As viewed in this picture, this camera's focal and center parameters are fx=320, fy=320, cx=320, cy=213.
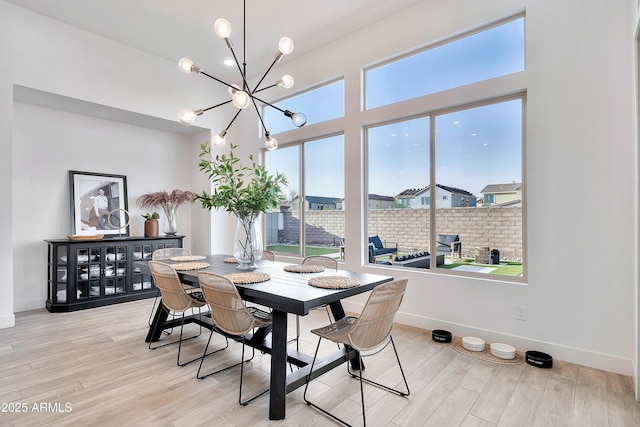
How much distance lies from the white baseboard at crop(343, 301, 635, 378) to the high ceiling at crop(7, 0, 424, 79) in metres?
3.58

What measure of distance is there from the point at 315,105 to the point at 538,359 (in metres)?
4.02

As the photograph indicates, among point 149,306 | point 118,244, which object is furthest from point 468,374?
point 118,244

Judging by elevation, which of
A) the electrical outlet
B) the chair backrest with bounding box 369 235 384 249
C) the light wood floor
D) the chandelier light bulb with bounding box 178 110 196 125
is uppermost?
the chandelier light bulb with bounding box 178 110 196 125

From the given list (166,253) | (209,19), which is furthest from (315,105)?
(166,253)

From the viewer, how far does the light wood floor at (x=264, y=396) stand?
6.48 feet

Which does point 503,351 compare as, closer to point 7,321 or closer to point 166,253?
point 166,253

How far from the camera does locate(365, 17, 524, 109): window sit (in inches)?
124

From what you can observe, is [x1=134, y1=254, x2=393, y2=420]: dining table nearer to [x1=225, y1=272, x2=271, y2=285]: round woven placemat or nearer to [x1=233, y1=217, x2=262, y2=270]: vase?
[x1=225, y1=272, x2=271, y2=285]: round woven placemat

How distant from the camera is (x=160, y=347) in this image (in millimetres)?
3086

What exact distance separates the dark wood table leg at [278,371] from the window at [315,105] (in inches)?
125

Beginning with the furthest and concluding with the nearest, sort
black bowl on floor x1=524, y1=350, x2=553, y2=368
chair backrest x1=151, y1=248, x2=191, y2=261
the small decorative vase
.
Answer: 1. the small decorative vase
2. chair backrest x1=151, y1=248, x2=191, y2=261
3. black bowl on floor x1=524, y1=350, x2=553, y2=368

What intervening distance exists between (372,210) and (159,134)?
4033 millimetres

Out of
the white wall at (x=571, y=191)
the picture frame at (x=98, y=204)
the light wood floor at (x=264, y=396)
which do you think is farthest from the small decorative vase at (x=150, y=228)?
the white wall at (x=571, y=191)

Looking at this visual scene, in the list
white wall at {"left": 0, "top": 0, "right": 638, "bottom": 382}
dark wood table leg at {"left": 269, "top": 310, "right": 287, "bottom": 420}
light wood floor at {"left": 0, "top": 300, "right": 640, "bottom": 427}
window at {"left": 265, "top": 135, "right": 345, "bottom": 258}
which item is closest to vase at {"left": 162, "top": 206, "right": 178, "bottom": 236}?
window at {"left": 265, "top": 135, "right": 345, "bottom": 258}
